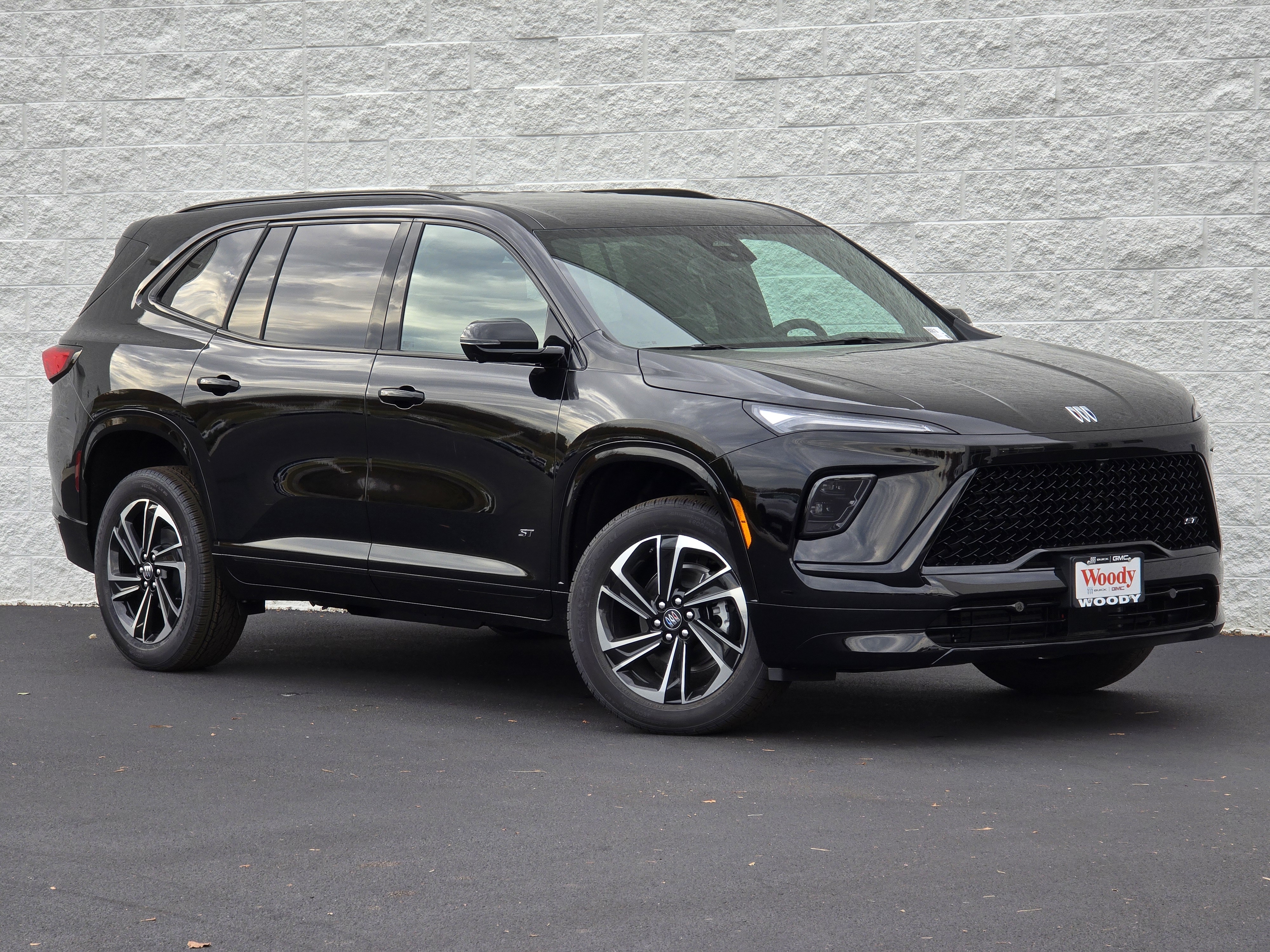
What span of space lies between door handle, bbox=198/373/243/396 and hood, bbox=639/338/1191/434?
2.04 metres

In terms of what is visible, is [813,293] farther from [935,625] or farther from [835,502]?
[935,625]

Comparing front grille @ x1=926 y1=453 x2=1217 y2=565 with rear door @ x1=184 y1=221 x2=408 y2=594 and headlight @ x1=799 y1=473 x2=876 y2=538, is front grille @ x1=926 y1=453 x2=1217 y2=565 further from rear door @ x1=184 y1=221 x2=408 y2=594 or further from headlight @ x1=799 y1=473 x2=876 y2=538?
rear door @ x1=184 y1=221 x2=408 y2=594

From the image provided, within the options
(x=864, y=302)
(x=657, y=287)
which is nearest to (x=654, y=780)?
(x=657, y=287)

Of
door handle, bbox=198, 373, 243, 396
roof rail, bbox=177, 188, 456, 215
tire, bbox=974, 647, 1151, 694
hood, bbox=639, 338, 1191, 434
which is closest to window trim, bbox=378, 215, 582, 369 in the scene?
roof rail, bbox=177, 188, 456, 215

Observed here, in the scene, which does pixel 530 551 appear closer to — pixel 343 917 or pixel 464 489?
pixel 464 489

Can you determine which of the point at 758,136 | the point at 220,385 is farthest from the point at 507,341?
the point at 758,136

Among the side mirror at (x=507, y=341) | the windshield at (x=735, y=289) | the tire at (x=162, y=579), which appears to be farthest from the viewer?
the tire at (x=162, y=579)

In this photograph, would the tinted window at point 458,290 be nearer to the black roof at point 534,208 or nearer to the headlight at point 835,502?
the black roof at point 534,208

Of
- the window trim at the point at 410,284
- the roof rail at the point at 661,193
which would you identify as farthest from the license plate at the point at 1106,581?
the roof rail at the point at 661,193

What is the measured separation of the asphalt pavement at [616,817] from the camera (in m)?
4.39

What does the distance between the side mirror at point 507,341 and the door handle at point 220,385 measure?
1.45 meters

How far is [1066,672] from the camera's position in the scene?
7562 mm

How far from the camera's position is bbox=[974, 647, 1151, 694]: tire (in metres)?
7.47

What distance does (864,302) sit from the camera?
25.5 feet
